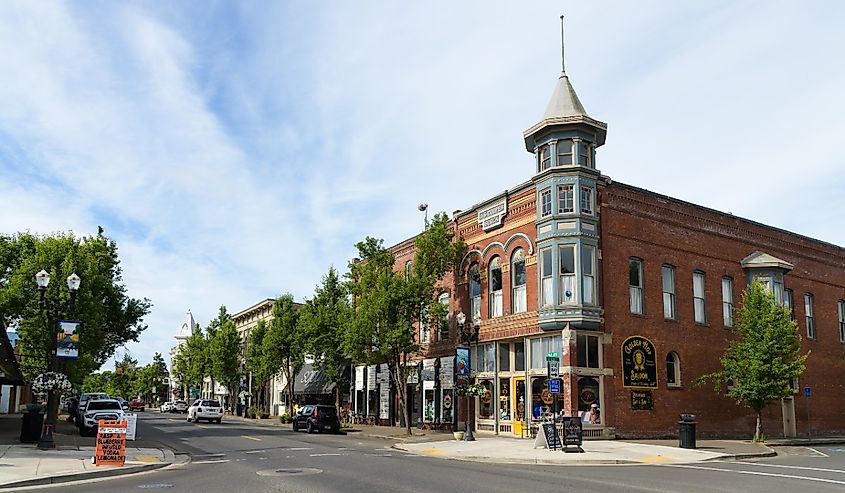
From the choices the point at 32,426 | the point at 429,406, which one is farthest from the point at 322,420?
the point at 32,426

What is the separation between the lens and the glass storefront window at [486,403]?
3356cm

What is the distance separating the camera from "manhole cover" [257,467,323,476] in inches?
655

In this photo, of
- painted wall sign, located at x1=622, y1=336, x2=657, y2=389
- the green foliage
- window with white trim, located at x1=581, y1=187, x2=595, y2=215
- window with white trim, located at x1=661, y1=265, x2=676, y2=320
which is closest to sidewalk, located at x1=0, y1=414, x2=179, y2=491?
the green foliage

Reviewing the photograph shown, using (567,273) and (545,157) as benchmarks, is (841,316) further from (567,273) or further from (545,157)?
(545,157)

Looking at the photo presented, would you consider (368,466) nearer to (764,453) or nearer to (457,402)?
(764,453)

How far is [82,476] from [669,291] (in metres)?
25.1

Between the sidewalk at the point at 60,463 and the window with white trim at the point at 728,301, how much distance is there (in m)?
25.5

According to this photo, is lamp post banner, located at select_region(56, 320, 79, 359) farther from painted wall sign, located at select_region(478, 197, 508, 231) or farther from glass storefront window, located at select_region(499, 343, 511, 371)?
painted wall sign, located at select_region(478, 197, 508, 231)

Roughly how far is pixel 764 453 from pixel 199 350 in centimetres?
6625

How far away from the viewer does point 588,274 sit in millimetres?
29625

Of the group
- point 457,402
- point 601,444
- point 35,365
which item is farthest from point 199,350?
point 601,444

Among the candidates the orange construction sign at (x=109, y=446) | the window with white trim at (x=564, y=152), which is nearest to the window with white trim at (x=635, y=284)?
the window with white trim at (x=564, y=152)

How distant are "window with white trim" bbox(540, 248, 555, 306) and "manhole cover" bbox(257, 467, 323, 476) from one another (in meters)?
14.9

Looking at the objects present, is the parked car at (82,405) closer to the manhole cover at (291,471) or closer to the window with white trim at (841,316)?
the manhole cover at (291,471)
